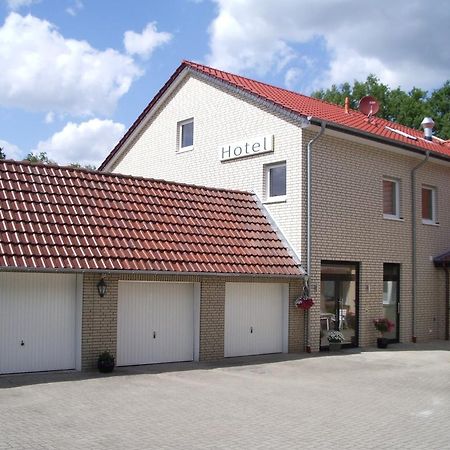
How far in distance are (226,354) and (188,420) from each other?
696 centimetres

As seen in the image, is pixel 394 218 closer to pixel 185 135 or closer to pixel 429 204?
pixel 429 204

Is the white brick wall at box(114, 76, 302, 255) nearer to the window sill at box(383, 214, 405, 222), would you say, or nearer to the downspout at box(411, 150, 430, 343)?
the window sill at box(383, 214, 405, 222)

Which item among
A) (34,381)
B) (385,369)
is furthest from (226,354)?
(34,381)

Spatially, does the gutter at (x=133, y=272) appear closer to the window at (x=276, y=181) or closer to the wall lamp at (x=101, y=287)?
the wall lamp at (x=101, y=287)

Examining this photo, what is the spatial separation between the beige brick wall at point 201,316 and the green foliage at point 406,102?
1192 inches

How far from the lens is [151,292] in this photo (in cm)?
1496

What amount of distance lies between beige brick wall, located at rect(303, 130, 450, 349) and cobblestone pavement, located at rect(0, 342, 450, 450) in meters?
4.07

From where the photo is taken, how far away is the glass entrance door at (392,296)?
20.2m

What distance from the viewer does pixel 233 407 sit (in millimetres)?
10258

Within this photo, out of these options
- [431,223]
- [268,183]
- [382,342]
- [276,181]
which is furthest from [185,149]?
[382,342]

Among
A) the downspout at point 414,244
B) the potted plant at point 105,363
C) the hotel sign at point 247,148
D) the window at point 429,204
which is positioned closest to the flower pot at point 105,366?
the potted plant at point 105,363

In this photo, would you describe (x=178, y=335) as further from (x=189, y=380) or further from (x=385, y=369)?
(x=385, y=369)

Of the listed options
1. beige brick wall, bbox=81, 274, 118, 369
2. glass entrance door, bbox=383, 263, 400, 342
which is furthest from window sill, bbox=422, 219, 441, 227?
beige brick wall, bbox=81, 274, 118, 369

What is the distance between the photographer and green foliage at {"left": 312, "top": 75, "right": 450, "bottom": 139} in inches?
1772
